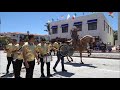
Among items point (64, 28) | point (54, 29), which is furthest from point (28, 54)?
point (54, 29)

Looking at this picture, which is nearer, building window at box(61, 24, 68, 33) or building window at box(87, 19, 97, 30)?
building window at box(87, 19, 97, 30)

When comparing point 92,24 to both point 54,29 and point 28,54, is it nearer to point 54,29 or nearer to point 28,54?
point 54,29

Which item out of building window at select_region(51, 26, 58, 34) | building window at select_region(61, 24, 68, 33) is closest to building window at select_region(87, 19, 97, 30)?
building window at select_region(61, 24, 68, 33)

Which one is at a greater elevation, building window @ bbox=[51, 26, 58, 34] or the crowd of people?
building window @ bbox=[51, 26, 58, 34]

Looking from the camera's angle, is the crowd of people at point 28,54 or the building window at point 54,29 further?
the building window at point 54,29

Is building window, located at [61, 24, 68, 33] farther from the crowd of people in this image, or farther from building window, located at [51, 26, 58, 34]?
the crowd of people

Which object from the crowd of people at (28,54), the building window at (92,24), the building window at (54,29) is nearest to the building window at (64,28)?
the building window at (54,29)

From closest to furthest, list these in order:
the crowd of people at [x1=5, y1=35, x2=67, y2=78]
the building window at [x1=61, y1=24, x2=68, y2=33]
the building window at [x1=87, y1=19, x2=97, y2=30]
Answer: the crowd of people at [x1=5, y1=35, x2=67, y2=78]
the building window at [x1=87, y1=19, x2=97, y2=30]
the building window at [x1=61, y1=24, x2=68, y2=33]

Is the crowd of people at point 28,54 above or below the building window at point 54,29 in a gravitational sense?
below

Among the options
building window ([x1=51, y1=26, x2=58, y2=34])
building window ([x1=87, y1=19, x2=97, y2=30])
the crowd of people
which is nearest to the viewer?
the crowd of people

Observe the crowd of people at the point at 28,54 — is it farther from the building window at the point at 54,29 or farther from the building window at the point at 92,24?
the building window at the point at 54,29
